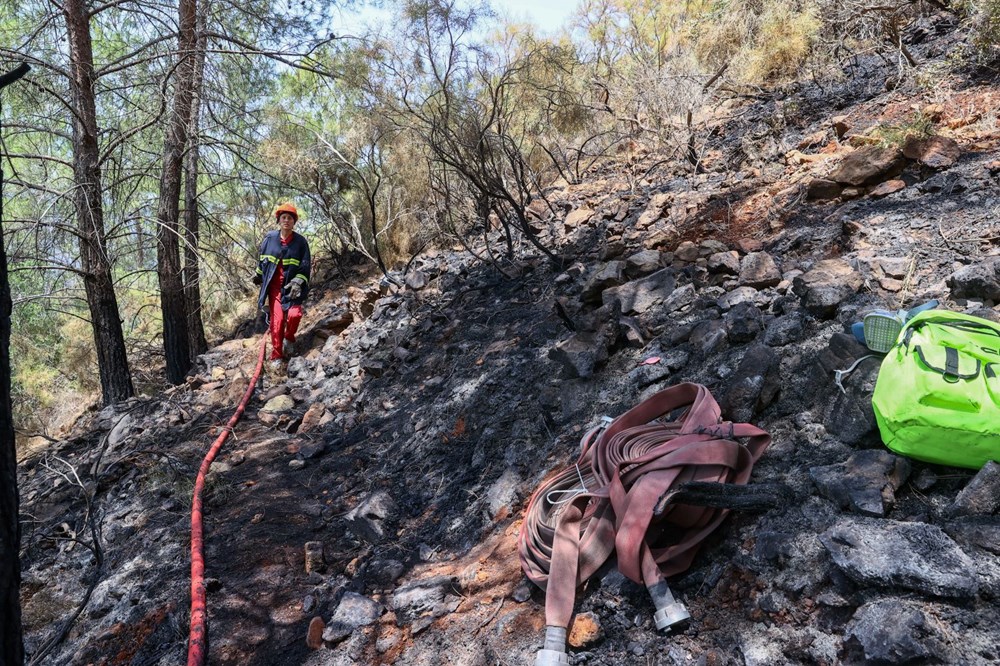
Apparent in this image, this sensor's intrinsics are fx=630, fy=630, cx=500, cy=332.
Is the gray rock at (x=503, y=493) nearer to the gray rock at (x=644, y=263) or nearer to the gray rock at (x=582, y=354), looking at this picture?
the gray rock at (x=582, y=354)

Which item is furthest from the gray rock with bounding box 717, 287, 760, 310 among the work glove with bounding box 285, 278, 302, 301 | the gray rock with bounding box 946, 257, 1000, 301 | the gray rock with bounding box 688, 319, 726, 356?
the work glove with bounding box 285, 278, 302, 301

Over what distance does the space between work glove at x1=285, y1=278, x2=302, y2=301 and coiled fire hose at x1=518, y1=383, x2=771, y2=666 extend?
14.4ft

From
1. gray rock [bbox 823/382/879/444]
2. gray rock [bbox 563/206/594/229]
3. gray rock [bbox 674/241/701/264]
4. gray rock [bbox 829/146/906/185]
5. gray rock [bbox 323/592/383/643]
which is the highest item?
gray rock [bbox 563/206/594/229]

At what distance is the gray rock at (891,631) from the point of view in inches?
57.7

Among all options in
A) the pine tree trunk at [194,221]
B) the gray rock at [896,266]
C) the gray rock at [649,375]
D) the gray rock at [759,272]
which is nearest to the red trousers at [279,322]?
the pine tree trunk at [194,221]

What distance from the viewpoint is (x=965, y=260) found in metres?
3.21

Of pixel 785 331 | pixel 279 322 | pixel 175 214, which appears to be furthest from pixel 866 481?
pixel 175 214

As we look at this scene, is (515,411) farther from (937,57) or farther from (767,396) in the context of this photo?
(937,57)

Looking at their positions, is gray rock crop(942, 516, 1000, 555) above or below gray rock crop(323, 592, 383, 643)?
above

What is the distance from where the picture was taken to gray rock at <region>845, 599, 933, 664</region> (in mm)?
1465

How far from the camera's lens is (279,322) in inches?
252

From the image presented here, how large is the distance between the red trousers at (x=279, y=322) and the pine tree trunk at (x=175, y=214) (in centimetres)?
113

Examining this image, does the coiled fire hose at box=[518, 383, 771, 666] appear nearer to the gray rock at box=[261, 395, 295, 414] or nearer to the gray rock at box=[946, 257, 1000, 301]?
the gray rock at box=[946, 257, 1000, 301]

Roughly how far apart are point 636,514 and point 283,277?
5209mm
